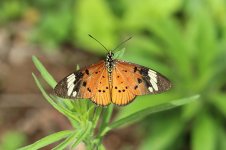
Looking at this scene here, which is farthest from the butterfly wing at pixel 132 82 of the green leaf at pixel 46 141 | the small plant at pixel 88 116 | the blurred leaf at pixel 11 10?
the blurred leaf at pixel 11 10

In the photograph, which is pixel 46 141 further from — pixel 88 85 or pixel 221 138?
pixel 221 138

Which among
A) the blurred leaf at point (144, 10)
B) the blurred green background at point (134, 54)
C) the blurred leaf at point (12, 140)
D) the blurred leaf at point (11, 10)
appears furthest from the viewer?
the blurred leaf at point (11, 10)

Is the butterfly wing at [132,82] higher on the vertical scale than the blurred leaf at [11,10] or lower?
lower

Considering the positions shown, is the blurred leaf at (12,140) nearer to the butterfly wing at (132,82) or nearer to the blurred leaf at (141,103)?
the blurred leaf at (141,103)

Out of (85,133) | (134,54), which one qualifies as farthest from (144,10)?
(85,133)

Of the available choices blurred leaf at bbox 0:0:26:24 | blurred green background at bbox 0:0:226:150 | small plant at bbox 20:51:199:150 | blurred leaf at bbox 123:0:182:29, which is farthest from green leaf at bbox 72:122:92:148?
blurred leaf at bbox 0:0:26:24

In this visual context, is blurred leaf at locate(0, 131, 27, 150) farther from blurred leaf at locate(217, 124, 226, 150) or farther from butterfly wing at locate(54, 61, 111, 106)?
butterfly wing at locate(54, 61, 111, 106)

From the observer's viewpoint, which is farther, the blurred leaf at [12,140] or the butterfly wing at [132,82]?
the blurred leaf at [12,140]
